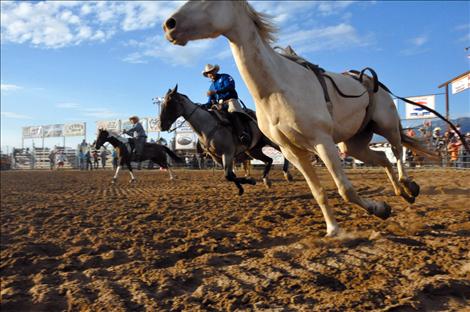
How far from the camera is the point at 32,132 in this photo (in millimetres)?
52812

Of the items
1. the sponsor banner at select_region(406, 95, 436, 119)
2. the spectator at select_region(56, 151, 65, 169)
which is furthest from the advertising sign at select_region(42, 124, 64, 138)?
the sponsor banner at select_region(406, 95, 436, 119)

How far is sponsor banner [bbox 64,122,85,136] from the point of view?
49219 mm

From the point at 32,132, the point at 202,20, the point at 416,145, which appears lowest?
the point at 416,145

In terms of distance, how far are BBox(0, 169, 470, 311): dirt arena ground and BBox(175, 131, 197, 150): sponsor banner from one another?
2325 cm

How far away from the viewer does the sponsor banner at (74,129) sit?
49219mm

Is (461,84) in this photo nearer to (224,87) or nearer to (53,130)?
(224,87)

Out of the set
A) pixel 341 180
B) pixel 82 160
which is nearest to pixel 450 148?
pixel 341 180

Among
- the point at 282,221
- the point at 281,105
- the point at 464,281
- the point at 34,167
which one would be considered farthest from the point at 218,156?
the point at 34,167

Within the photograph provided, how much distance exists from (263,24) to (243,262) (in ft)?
6.85

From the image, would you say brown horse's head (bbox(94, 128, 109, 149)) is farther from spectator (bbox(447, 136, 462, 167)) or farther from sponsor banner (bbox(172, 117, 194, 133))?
spectator (bbox(447, 136, 462, 167))

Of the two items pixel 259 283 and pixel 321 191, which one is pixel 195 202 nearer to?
pixel 321 191

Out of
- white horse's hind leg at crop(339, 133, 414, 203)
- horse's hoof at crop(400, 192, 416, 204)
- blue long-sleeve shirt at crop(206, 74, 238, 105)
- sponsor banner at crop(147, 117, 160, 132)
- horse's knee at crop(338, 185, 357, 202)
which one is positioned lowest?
horse's hoof at crop(400, 192, 416, 204)

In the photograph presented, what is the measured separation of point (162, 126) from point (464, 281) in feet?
22.9

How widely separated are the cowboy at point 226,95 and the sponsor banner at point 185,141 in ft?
68.2
